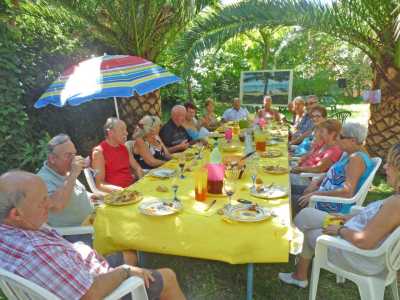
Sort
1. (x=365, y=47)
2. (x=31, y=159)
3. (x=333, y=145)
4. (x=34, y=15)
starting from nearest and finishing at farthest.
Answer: (x=333, y=145) → (x=31, y=159) → (x=365, y=47) → (x=34, y=15)

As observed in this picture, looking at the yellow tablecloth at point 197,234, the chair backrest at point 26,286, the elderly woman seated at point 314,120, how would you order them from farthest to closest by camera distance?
the elderly woman seated at point 314,120
the yellow tablecloth at point 197,234
the chair backrest at point 26,286

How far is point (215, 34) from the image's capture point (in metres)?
6.23

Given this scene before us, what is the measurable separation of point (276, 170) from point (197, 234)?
1474 mm

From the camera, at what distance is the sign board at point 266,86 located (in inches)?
420

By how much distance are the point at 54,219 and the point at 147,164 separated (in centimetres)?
178

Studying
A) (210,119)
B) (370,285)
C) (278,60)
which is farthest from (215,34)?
(278,60)

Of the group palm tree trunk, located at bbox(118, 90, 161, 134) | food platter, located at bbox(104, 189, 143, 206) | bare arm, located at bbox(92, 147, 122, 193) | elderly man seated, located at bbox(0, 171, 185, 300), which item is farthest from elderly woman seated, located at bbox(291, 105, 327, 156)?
elderly man seated, located at bbox(0, 171, 185, 300)

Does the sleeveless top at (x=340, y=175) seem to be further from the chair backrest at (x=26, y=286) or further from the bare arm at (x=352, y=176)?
the chair backrest at (x=26, y=286)

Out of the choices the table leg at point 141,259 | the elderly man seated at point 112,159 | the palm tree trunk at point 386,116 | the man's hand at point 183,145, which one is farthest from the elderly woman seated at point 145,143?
the palm tree trunk at point 386,116

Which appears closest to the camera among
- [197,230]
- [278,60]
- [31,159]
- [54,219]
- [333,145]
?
[197,230]

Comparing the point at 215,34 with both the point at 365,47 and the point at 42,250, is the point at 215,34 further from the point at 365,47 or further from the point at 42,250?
the point at 42,250

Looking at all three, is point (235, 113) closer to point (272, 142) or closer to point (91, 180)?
point (272, 142)

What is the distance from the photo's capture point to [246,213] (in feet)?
7.82

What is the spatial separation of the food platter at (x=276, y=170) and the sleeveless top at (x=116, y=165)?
58.3 inches
